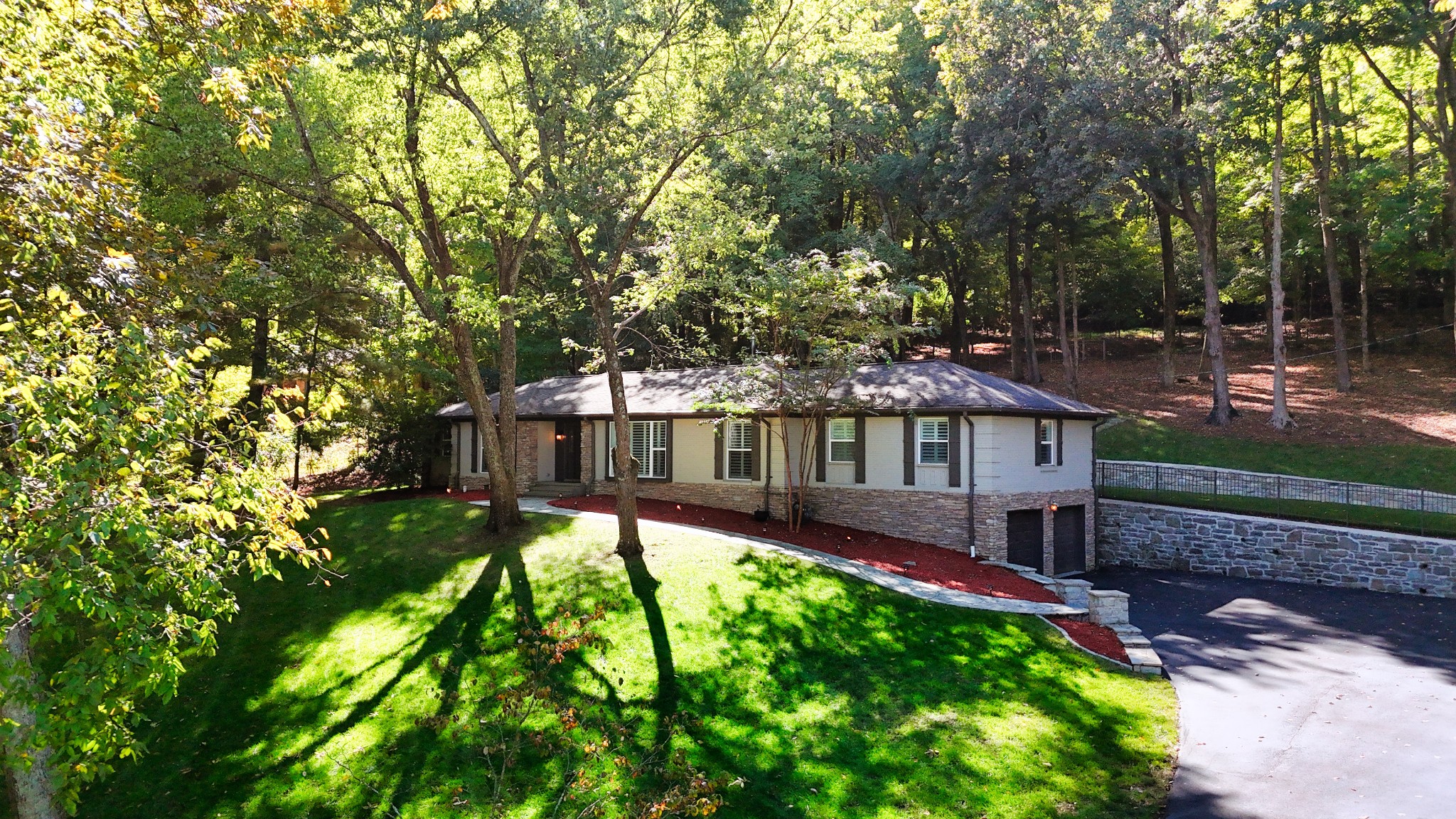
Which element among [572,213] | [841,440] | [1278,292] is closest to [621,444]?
[572,213]

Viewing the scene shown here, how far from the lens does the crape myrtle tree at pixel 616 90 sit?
12914mm

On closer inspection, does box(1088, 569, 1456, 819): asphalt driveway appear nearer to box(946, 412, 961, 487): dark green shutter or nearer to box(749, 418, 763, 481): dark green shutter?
box(946, 412, 961, 487): dark green shutter

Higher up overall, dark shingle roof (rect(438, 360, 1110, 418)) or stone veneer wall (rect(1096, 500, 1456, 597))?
dark shingle roof (rect(438, 360, 1110, 418))

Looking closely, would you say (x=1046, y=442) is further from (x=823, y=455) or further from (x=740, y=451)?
(x=740, y=451)

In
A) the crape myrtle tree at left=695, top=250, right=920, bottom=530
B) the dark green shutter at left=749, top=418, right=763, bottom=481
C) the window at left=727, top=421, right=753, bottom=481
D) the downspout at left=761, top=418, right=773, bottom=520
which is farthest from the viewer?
the window at left=727, top=421, right=753, bottom=481

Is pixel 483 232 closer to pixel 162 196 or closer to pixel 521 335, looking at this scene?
pixel 162 196

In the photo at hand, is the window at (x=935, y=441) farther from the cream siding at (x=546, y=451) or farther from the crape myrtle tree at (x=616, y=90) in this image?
the cream siding at (x=546, y=451)

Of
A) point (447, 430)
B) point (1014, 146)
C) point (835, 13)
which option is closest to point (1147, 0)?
point (1014, 146)

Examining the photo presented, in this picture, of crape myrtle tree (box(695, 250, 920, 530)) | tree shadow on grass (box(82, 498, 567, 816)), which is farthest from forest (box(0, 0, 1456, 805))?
tree shadow on grass (box(82, 498, 567, 816))

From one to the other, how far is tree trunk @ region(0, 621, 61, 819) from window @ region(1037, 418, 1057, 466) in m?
18.3

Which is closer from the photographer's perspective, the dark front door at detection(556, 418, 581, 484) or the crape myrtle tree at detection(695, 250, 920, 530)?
the crape myrtle tree at detection(695, 250, 920, 530)

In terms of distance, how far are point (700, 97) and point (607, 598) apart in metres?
8.66

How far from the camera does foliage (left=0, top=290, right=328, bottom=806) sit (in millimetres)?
4082

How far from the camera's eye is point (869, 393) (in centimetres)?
1927
